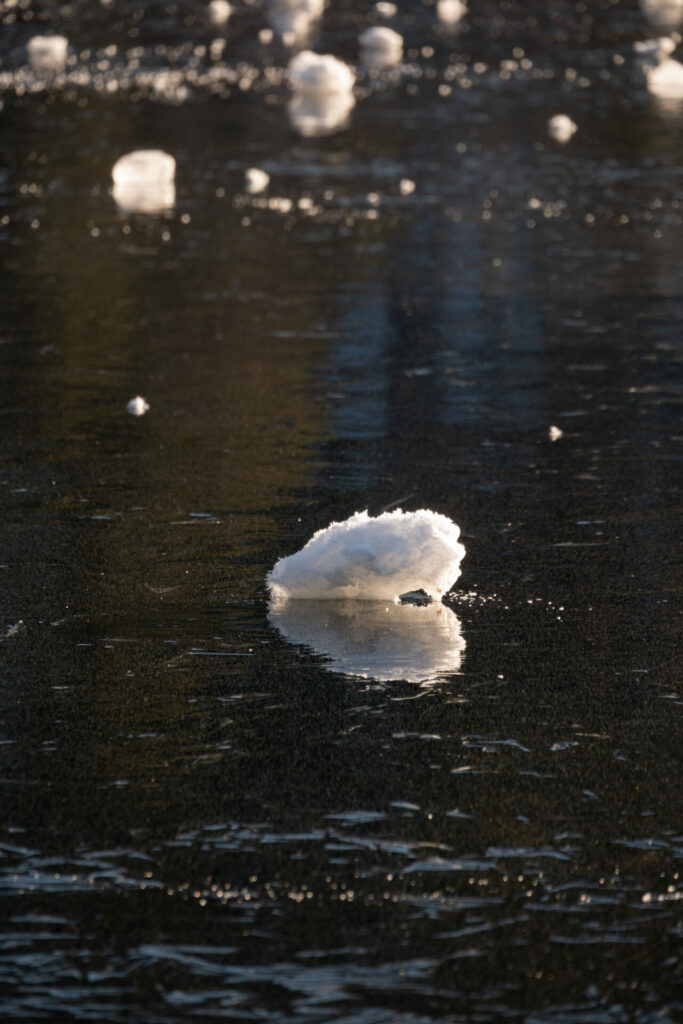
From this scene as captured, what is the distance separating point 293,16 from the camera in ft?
110

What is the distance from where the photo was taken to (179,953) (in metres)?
3.26

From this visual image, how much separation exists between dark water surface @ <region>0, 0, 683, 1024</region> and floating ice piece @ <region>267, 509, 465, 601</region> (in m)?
0.18

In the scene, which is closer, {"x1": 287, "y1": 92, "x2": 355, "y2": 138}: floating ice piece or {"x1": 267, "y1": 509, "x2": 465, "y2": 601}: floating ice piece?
{"x1": 267, "y1": 509, "x2": 465, "y2": 601}: floating ice piece

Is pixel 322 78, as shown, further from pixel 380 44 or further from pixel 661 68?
pixel 661 68

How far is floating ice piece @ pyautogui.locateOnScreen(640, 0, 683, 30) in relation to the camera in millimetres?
33469

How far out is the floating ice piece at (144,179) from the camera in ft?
52.8

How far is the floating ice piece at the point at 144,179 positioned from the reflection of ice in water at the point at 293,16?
14475 mm

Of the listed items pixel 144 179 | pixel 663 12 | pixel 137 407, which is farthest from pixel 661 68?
pixel 137 407

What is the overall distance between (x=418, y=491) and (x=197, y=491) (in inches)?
35.3

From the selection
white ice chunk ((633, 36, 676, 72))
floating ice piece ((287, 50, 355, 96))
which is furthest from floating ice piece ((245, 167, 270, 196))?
white ice chunk ((633, 36, 676, 72))

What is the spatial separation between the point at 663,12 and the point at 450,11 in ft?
15.4

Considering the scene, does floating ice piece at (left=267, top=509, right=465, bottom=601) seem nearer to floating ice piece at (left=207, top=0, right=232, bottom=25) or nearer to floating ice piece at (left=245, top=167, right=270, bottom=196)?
floating ice piece at (left=245, top=167, right=270, bottom=196)

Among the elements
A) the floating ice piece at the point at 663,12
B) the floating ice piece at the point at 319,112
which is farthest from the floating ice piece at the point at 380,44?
the floating ice piece at the point at 663,12

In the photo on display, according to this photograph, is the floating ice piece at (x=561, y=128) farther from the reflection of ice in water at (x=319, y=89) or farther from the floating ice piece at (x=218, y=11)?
the floating ice piece at (x=218, y=11)
